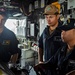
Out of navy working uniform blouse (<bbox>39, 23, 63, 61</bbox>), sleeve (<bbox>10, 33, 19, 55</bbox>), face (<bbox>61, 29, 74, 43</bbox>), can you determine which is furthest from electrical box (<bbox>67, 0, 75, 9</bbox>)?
face (<bbox>61, 29, 74, 43</bbox>)

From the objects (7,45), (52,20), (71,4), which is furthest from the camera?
(71,4)

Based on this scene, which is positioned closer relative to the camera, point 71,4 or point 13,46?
point 13,46

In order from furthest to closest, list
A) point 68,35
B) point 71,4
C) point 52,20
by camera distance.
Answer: point 71,4
point 52,20
point 68,35

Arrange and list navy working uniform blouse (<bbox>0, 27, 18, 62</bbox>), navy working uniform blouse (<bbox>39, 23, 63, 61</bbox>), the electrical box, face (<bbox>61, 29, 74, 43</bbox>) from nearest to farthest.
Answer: face (<bbox>61, 29, 74, 43</bbox>) → navy working uniform blouse (<bbox>0, 27, 18, 62</bbox>) → navy working uniform blouse (<bbox>39, 23, 63, 61</bbox>) → the electrical box

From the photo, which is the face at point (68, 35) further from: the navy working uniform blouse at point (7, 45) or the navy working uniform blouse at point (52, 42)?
the navy working uniform blouse at point (7, 45)

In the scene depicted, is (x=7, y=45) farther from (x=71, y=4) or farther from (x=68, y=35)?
(x=71, y=4)

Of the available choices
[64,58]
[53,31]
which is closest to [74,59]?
[64,58]

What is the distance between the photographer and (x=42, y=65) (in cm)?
181

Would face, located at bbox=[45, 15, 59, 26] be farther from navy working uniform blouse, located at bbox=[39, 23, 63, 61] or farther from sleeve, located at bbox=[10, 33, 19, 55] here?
sleeve, located at bbox=[10, 33, 19, 55]

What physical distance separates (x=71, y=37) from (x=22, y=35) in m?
4.69

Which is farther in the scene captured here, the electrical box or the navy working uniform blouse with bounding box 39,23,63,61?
the electrical box

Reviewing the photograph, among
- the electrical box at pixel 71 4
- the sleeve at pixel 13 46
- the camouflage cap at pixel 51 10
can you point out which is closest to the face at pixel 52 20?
the camouflage cap at pixel 51 10

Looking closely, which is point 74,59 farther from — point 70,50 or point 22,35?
point 22,35

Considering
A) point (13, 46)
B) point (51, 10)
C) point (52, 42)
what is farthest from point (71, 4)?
point (13, 46)
